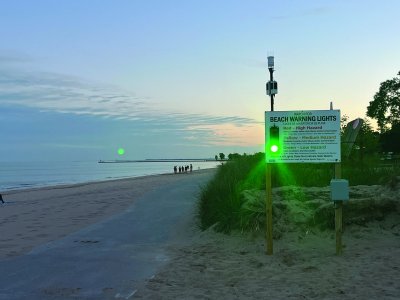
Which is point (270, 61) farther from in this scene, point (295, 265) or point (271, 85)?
point (295, 265)

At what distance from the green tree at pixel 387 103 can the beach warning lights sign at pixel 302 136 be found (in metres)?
62.2

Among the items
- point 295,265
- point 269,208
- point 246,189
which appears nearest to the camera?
point 295,265

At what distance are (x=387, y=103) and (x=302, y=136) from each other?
63.6 metres

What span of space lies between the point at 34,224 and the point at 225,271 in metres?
8.33

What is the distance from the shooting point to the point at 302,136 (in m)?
8.32

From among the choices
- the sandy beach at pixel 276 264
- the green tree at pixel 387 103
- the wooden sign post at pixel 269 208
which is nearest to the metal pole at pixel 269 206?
the wooden sign post at pixel 269 208

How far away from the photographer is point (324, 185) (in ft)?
41.7

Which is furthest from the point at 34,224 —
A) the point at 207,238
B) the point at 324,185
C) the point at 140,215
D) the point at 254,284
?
the point at 254,284

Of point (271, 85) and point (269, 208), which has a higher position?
point (271, 85)

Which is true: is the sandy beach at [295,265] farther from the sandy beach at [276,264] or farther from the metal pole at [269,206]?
the metal pole at [269,206]

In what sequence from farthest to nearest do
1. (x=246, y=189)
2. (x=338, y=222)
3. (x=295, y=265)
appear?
1. (x=246, y=189)
2. (x=338, y=222)
3. (x=295, y=265)

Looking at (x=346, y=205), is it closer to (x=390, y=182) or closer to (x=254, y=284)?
(x=390, y=182)

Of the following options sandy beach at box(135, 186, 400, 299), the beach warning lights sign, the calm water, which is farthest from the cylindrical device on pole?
the calm water

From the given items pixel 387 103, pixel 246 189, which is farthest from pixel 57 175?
pixel 246 189
